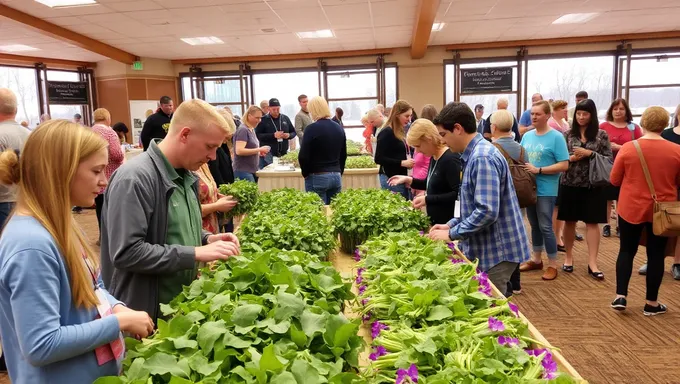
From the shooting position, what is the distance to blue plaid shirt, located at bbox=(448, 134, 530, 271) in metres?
2.21

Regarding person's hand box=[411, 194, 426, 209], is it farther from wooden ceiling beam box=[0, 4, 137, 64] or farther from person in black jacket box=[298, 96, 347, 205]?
wooden ceiling beam box=[0, 4, 137, 64]

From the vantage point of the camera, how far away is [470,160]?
230 cm

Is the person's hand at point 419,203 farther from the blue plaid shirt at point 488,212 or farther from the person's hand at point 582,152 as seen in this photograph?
the person's hand at point 582,152

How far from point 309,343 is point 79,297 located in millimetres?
594

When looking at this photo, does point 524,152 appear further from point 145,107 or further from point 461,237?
point 145,107

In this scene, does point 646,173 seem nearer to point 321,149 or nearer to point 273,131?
point 321,149

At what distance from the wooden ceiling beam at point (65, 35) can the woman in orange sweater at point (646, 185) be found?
816 cm

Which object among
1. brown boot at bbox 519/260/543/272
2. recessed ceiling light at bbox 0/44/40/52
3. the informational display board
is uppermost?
recessed ceiling light at bbox 0/44/40/52

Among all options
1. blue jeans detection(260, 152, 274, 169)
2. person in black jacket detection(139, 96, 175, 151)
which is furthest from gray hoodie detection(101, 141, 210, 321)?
blue jeans detection(260, 152, 274, 169)

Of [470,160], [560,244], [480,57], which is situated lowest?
[560,244]

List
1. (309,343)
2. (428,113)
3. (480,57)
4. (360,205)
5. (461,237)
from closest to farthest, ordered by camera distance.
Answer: (309,343) < (461,237) < (360,205) < (428,113) < (480,57)

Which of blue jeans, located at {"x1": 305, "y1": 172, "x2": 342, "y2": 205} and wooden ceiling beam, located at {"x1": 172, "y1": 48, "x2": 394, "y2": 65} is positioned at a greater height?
wooden ceiling beam, located at {"x1": 172, "y1": 48, "x2": 394, "y2": 65}

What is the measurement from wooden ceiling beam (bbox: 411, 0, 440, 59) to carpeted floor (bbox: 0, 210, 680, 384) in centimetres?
448

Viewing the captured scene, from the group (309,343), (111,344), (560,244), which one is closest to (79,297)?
(111,344)
